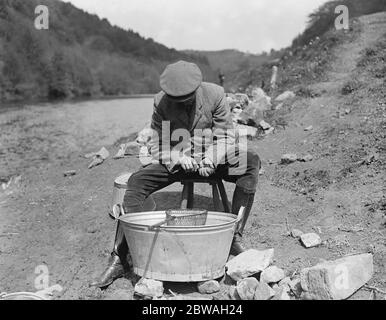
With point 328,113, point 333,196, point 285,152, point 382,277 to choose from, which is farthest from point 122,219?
point 328,113

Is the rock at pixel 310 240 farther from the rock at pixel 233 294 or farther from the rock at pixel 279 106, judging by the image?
the rock at pixel 279 106

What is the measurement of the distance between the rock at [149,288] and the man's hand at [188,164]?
893mm

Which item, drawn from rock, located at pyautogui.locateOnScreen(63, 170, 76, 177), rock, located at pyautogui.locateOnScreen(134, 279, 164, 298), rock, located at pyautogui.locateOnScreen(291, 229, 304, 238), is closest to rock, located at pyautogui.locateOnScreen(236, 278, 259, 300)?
rock, located at pyautogui.locateOnScreen(134, 279, 164, 298)

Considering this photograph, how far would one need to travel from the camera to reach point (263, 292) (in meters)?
3.03

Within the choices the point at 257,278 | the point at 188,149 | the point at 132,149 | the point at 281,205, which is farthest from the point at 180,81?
the point at 132,149

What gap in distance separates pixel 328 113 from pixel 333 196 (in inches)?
123

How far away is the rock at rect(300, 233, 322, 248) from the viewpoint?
3.72m

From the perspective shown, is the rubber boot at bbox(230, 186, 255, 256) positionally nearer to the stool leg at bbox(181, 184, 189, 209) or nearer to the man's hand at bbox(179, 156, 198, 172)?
the man's hand at bbox(179, 156, 198, 172)

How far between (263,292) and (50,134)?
14950 mm

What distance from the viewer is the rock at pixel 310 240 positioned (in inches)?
146

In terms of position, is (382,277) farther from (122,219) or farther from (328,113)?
(328,113)

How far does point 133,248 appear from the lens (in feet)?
11.0

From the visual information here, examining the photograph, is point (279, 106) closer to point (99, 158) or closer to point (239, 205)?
point (99, 158)
